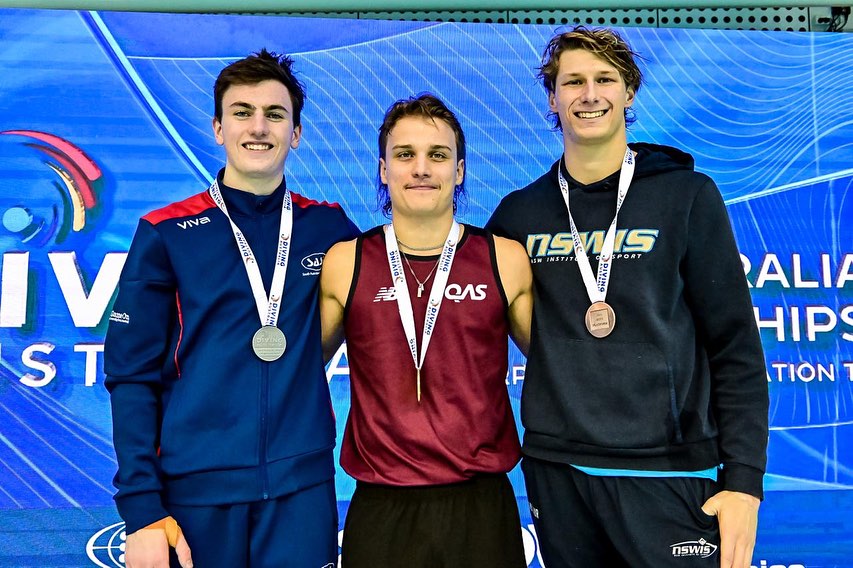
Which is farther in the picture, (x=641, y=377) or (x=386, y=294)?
(x=386, y=294)

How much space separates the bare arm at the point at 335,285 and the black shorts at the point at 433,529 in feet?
1.47

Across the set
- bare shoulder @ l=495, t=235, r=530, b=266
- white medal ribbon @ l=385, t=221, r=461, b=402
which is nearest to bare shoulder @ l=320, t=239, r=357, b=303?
white medal ribbon @ l=385, t=221, r=461, b=402

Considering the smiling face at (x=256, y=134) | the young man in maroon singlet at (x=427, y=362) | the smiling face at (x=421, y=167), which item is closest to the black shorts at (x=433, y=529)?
the young man in maroon singlet at (x=427, y=362)

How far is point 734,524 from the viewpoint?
5.27 feet

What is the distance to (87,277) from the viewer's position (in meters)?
3.26

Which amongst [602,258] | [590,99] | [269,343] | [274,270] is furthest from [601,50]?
[269,343]

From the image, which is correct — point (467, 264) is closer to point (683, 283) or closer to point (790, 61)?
point (683, 283)

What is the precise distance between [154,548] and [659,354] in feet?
4.25

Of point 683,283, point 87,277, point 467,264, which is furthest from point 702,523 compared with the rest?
point 87,277

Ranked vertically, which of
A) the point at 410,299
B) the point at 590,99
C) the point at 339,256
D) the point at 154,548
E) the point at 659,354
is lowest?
the point at 154,548

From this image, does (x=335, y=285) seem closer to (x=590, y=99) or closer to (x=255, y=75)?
(x=255, y=75)

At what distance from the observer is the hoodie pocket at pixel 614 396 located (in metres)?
1.65

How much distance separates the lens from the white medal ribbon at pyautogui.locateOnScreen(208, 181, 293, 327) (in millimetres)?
1722

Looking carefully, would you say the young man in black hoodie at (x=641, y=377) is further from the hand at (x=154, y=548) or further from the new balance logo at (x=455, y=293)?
the hand at (x=154, y=548)
